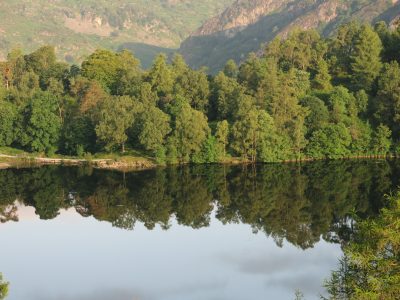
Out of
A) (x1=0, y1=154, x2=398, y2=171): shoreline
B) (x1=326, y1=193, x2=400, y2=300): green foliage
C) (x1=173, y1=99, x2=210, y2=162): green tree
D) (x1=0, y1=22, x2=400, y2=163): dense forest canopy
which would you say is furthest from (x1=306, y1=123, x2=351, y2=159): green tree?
(x1=326, y1=193, x2=400, y2=300): green foliage

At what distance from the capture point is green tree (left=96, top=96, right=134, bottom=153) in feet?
333

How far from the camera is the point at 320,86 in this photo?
390 feet

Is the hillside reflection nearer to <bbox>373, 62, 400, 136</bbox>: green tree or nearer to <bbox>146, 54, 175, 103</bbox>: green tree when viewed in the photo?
<bbox>373, 62, 400, 136</bbox>: green tree

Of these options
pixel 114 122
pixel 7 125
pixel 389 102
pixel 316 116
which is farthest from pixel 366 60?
pixel 7 125

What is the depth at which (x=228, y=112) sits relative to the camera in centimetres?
11181

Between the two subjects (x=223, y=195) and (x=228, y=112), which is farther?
(x=228, y=112)

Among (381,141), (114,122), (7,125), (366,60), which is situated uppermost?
(366,60)

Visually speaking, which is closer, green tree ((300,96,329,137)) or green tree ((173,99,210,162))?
green tree ((173,99,210,162))

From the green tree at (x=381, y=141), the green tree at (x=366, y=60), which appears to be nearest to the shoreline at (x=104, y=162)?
the green tree at (x=381, y=141)

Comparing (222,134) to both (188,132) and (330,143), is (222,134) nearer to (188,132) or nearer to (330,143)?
(188,132)

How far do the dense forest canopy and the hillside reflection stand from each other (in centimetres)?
603

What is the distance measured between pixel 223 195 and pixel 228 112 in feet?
123

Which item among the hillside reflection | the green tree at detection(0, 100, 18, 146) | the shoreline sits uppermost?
the green tree at detection(0, 100, 18, 146)

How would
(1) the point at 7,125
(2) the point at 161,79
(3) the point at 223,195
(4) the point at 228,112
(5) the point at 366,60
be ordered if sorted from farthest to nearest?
(2) the point at 161,79
(5) the point at 366,60
(4) the point at 228,112
(1) the point at 7,125
(3) the point at 223,195
